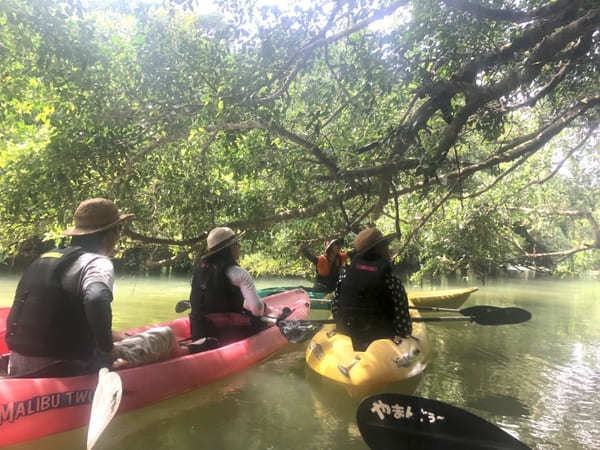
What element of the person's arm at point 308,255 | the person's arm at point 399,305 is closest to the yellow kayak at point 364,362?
the person's arm at point 399,305

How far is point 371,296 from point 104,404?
8.88 ft

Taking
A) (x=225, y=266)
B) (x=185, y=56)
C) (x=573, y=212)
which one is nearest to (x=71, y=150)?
(x=185, y=56)

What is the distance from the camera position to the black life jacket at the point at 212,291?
4910mm

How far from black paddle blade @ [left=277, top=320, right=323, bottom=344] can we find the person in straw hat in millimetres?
358

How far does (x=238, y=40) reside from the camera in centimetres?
464

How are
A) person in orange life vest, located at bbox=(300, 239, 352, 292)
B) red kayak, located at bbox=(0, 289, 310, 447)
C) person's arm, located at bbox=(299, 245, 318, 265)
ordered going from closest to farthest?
red kayak, located at bbox=(0, 289, 310, 447), person in orange life vest, located at bbox=(300, 239, 352, 292), person's arm, located at bbox=(299, 245, 318, 265)

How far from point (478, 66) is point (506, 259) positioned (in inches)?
374

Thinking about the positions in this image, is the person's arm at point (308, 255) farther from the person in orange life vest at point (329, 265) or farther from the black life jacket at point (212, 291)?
the black life jacket at point (212, 291)

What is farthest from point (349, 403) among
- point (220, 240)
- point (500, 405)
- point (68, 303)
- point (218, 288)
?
point (68, 303)

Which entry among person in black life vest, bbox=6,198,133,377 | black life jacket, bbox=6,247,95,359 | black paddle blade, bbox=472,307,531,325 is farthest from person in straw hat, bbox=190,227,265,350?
black paddle blade, bbox=472,307,531,325

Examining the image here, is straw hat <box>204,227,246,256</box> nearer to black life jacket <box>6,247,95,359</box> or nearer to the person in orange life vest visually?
black life jacket <box>6,247,95,359</box>

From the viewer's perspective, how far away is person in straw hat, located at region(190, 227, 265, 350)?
4.84 m

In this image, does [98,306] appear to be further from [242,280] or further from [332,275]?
[332,275]

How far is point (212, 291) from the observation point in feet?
16.3
